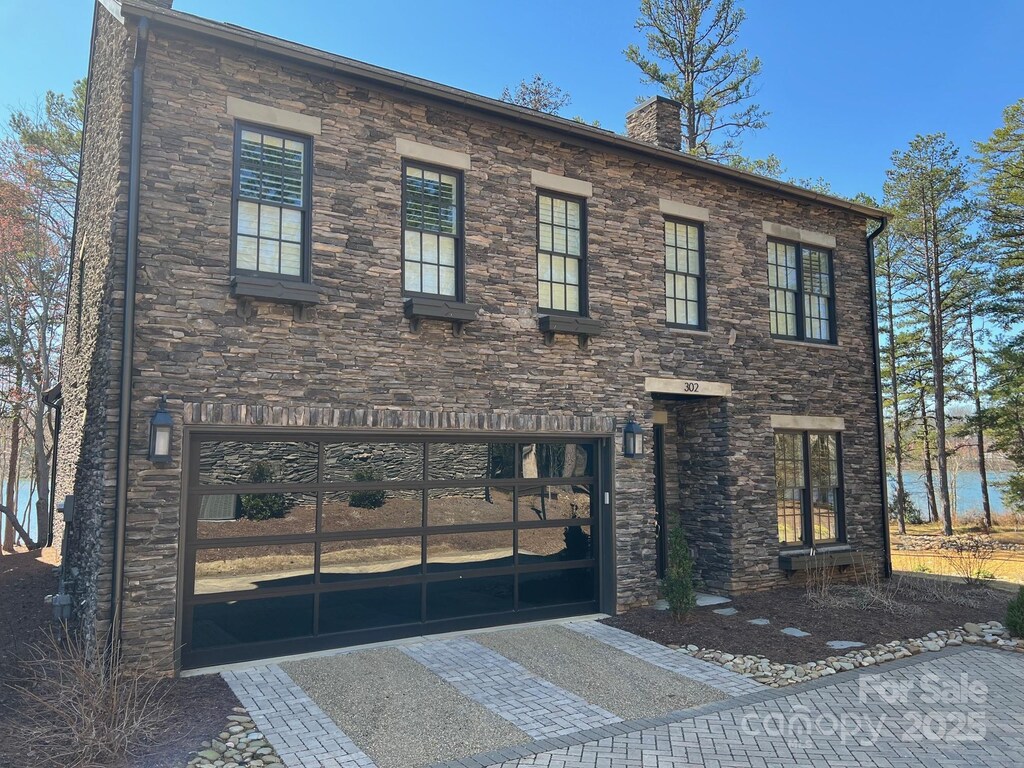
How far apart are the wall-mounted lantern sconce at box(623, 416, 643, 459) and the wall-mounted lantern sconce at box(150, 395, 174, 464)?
580 cm

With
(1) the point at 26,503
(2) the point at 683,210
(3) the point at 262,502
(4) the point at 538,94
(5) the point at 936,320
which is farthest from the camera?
(1) the point at 26,503

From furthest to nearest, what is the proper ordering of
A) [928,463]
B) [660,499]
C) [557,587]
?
[928,463] → [660,499] → [557,587]

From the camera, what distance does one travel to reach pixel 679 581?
8969mm

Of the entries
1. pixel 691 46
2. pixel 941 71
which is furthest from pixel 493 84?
pixel 941 71

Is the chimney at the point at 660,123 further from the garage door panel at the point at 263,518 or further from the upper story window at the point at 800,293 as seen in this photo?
the garage door panel at the point at 263,518

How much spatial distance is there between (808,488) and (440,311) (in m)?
7.52

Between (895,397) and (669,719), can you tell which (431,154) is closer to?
(669,719)

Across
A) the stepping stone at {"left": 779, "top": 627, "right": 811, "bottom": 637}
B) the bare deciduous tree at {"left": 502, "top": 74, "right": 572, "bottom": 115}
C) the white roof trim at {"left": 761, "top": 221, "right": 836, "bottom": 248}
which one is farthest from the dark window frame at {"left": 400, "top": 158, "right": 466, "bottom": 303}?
the bare deciduous tree at {"left": 502, "top": 74, "right": 572, "bottom": 115}

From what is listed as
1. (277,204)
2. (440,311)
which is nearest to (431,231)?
(440,311)

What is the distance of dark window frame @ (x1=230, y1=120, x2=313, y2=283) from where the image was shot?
7379mm

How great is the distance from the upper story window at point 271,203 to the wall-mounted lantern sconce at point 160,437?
181cm

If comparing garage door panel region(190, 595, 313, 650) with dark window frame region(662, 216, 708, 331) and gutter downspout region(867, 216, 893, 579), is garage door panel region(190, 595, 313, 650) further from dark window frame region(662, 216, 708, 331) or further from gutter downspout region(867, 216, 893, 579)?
gutter downspout region(867, 216, 893, 579)

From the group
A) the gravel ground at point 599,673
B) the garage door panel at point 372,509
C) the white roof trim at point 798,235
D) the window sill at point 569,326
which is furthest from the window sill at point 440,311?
the white roof trim at point 798,235

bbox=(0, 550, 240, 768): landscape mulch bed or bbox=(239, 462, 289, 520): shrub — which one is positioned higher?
bbox=(239, 462, 289, 520): shrub
